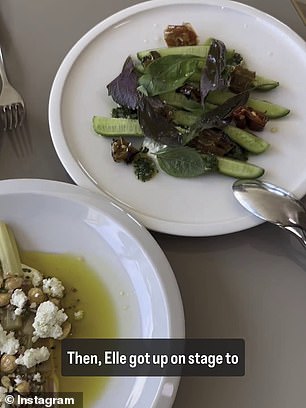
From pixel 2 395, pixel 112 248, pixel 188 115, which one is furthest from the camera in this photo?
pixel 188 115

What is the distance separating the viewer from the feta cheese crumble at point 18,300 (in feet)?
3.11

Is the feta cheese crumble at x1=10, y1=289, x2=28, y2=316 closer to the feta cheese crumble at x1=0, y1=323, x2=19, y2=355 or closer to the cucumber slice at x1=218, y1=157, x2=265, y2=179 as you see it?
the feta cheese crumble at x1=0, y1=323, x2=19, y2=355

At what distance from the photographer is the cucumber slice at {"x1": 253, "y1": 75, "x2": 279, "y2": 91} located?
3.81 feet

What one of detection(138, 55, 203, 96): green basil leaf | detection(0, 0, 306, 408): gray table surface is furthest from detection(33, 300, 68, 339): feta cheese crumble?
detection(138, 55, 203, 96): green basil leaf

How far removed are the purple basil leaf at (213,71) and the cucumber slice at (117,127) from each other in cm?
13

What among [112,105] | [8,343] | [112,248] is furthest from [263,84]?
[8,343]

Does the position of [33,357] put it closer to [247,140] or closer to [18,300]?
[18,300]

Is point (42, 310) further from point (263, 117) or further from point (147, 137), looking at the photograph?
point (263, 117)

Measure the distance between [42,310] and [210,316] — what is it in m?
0.27

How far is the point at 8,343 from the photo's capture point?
3.04ft

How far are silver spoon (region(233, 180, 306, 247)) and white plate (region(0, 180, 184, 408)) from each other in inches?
7.2

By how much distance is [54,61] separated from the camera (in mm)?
1262

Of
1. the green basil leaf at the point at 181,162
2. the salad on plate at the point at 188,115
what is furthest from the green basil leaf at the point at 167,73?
the green basil leaf at the point at 181,162

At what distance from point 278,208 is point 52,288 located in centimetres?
39
